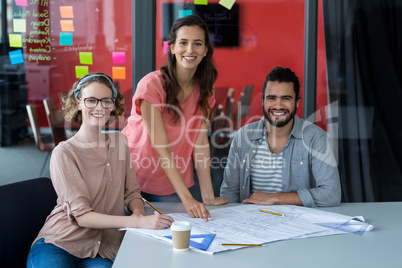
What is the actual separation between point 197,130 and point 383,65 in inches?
79.5

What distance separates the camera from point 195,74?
2.32m

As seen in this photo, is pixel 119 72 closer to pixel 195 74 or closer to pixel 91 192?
pixel 195 74

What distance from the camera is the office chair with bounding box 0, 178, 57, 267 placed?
166cm

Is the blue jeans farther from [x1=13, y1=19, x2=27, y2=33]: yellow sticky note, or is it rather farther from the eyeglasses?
[x1=13, y1=19, x2=27, y2=33]: yellow sticky note

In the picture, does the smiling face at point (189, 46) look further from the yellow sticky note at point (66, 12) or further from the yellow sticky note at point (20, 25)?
the yellow sticky note at point (20, 25)

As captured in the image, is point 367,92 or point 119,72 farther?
point 367,92

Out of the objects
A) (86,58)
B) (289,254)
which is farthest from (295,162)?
(86,58)

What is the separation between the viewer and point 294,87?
243 centimetres

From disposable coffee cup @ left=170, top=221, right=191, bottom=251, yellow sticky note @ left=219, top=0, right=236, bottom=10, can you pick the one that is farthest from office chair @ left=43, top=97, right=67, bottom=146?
disposable coffee cup @ left=170, top=221, right=191, bottom=251

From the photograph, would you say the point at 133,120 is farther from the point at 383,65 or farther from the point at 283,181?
the point at 383,65

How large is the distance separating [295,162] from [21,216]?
1.27 metres

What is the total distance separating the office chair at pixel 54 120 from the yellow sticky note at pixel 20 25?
1.71 feet

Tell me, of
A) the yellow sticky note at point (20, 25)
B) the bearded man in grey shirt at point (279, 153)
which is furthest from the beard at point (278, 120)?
the yellow sticky note at point (20, 25)

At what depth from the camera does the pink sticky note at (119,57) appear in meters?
3.31
